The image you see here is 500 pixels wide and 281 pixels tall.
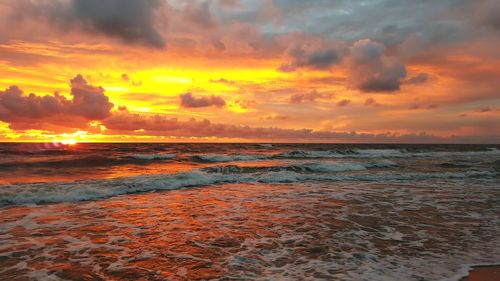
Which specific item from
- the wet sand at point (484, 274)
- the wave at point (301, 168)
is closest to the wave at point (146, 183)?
the wave at point (301, 168)

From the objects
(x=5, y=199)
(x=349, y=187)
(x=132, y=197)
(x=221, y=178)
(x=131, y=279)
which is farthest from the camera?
(x=221, y=178)

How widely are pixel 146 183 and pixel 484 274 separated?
51.2 feet

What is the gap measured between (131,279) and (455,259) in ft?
22.3

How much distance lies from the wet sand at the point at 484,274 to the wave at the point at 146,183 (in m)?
13.8

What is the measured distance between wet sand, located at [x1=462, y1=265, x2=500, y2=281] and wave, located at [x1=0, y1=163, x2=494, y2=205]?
545 inches

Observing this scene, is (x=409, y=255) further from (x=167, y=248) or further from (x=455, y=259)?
(x=167, y=248)

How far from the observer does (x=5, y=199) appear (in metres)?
13.7

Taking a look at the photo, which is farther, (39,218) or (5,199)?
(5,199)

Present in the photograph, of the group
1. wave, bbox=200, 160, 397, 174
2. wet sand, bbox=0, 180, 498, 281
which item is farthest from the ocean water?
wave, bbox=200, 160, 397, 174

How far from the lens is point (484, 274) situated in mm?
6672

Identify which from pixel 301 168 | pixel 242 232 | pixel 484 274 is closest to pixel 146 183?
pixel 242 232

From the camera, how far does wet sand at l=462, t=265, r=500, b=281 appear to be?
645cm

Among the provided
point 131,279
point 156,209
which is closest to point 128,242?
point 131,279

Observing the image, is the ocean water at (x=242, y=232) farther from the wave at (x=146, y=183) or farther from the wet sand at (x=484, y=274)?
the wet sand at (x=484, y=274)
